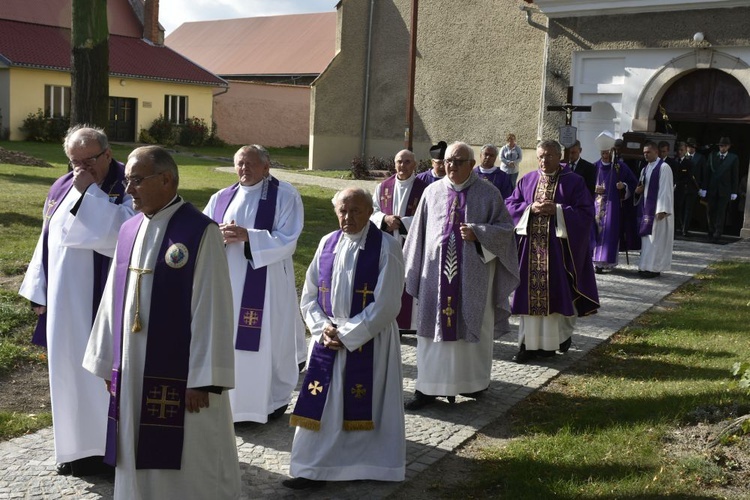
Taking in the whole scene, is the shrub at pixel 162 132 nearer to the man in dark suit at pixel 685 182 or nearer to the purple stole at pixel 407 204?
the man in dark suit at pixel 685 182

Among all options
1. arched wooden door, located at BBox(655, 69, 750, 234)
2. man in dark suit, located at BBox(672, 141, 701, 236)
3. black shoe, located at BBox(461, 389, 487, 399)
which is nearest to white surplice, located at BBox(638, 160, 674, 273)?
man in dark suit, located at BBox(672, 141, 701, 236)

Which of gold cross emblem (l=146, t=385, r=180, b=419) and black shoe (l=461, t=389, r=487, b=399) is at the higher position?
gold cross emblem (l=146, t=385, r=180, b=419)

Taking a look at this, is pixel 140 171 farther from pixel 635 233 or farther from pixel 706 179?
pixel 706 179

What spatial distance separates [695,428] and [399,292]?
96.7 inches

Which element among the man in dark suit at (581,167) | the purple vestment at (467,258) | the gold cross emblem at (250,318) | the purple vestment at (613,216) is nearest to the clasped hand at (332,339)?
the gold cross emblem at (250,318)

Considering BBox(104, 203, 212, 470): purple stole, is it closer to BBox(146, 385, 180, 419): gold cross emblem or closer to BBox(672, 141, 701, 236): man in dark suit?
BBox(146, 385, 180, 419): gold cross emblem

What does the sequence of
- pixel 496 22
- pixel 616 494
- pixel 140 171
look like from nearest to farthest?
pixel 140 171
pixel 616 494
pixel 496 22

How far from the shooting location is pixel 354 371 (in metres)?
4.95

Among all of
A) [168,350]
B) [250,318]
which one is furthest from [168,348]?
[250,318]

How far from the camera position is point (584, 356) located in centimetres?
813

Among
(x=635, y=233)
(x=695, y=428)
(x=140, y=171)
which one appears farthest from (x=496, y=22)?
(x=140, y=171)

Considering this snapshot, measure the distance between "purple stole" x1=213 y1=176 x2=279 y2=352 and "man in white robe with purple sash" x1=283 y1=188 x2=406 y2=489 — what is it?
98 cm

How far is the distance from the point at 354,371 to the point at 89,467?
66.0 inches

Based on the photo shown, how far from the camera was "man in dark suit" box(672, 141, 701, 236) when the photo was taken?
1717 cm
